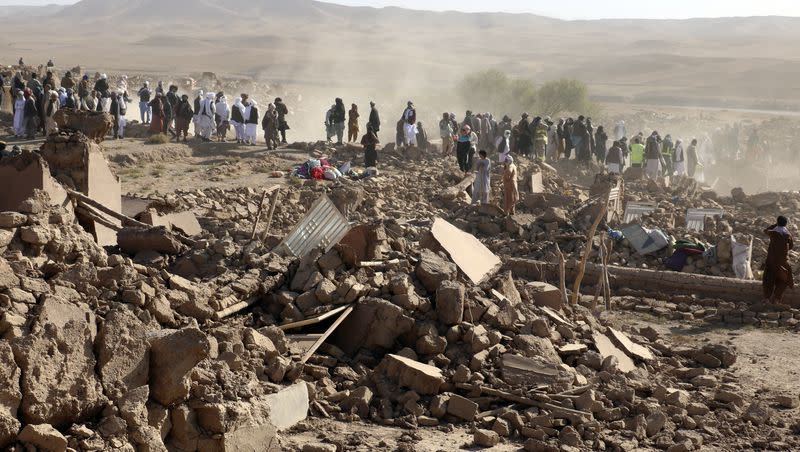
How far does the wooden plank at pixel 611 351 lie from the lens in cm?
879

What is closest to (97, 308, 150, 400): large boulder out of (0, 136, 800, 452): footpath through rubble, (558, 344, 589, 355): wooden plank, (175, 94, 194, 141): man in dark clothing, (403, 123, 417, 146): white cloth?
(0, 136, 800, 452): footpath through rubble

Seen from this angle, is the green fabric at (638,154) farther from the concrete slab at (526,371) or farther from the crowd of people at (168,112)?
the concrete slab at (526,371)

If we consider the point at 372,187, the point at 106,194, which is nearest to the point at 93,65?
the point at 372,187

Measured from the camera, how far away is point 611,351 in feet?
29.4

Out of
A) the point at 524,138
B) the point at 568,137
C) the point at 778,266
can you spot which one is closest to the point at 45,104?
the point at 524,138

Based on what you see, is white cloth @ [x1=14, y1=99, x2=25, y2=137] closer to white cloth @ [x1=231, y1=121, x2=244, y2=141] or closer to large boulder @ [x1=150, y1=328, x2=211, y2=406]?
white cloth @ [x1=231, y1=121, x2=244, y2=141]

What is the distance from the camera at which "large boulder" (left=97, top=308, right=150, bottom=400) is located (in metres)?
5.39

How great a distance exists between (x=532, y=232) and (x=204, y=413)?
10.1 metres

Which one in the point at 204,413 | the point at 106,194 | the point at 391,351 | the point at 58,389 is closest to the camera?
the point at 58,389

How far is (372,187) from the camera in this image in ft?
58.3

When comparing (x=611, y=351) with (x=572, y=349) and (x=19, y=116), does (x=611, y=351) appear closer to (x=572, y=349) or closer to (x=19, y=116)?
(x=572, y=349)

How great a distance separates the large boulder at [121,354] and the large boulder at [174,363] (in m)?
0.06

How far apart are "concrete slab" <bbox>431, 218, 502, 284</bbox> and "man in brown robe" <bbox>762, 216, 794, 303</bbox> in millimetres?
3640

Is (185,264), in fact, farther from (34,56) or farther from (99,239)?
(34,56)
